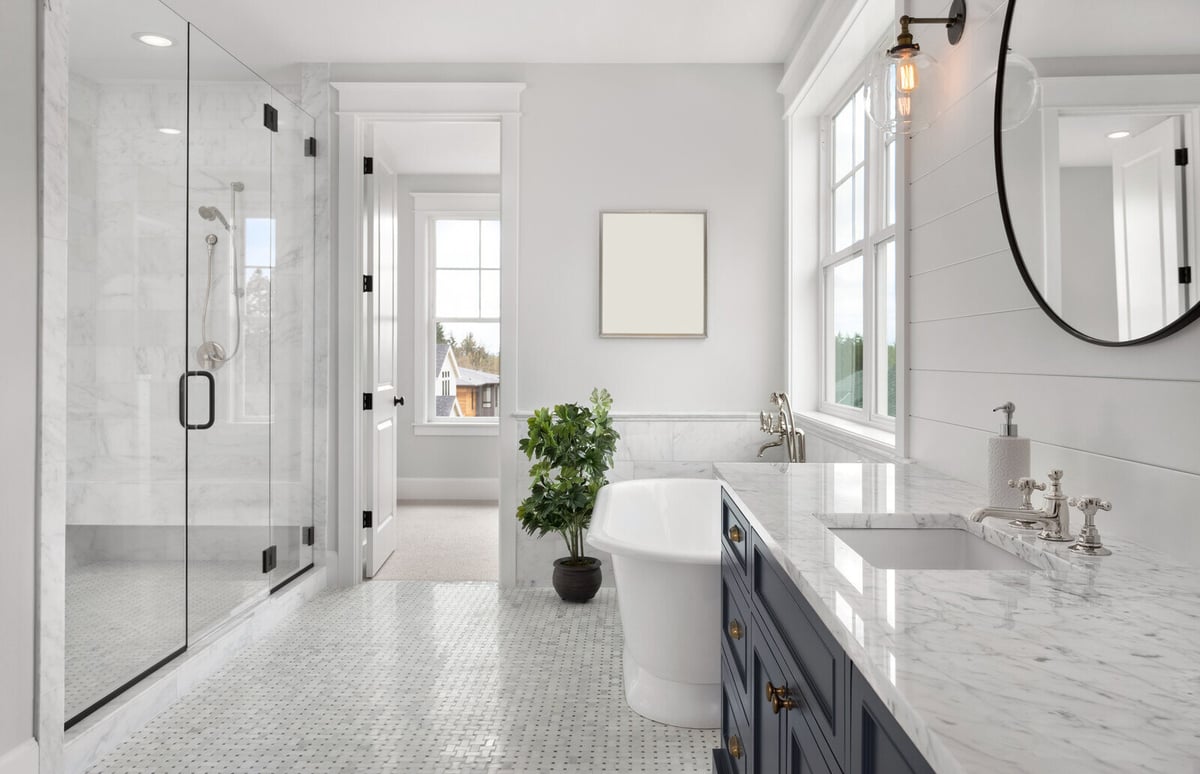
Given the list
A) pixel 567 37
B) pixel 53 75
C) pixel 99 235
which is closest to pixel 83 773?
pixel 99 235

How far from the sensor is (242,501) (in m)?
2.89

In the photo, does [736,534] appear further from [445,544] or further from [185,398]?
[445,544]

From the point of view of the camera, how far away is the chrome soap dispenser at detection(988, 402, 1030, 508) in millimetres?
1265

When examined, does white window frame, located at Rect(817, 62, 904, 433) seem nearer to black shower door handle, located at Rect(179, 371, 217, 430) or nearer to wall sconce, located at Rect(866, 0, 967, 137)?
wall sconce, located at Rect(866, 0, 967, 137)

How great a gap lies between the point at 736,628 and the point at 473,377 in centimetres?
446

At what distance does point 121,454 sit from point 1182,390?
2.61 meters

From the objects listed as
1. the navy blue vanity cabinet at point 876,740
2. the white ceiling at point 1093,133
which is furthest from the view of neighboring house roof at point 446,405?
the navy blue vanity cabinet at point 876,740

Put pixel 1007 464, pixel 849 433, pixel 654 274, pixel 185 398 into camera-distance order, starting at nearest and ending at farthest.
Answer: pixel 1007 464 → pixel 185 398 → pixel 849 433 → pixel 654 274

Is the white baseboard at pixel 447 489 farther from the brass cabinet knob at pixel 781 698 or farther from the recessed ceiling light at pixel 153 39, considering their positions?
the brass cabinet knob at pixel 781 698

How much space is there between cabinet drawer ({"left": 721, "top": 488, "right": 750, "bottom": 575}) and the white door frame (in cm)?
194

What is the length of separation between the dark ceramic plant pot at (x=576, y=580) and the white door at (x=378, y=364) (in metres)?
1.07

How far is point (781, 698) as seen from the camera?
1.11 meters

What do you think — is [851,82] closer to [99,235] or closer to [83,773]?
[99,235]

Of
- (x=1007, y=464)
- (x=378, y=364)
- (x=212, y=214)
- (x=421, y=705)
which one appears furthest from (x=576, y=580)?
(x=1007, y=464)
